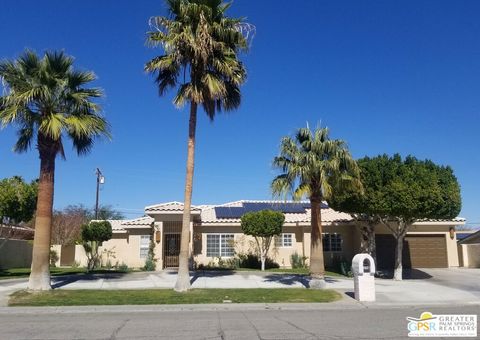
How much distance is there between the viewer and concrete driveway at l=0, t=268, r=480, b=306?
1685cm

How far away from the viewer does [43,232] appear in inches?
680

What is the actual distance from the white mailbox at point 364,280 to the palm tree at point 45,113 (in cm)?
990

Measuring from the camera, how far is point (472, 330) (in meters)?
9.93

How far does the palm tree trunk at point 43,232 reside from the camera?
17188 mm

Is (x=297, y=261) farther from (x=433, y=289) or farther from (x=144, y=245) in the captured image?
(x=433, y=289)

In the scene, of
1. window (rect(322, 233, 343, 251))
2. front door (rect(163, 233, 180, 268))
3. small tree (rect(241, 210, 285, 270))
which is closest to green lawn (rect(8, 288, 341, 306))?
small tree (rect(241, 210, 285, 270))

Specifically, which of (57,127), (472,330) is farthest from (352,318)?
(57,127)

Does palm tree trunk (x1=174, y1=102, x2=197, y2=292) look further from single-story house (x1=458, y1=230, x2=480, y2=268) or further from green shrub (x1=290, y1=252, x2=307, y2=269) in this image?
single-story house (x1=458, y1=230, x2=480, y2=268)

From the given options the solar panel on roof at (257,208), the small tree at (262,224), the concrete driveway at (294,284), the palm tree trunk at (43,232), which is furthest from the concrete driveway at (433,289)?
the palm tree trunk at (43,232)

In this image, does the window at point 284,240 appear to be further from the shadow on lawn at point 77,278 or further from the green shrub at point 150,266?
the shadow on lawn at point 77,278

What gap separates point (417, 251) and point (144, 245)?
1598 centimetres

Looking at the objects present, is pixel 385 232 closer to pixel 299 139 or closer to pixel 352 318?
pixel 299 139

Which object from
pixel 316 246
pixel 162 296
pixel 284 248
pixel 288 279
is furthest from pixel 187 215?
pixel 284 248

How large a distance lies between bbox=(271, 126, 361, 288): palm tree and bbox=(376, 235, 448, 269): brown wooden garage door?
11258 mm
